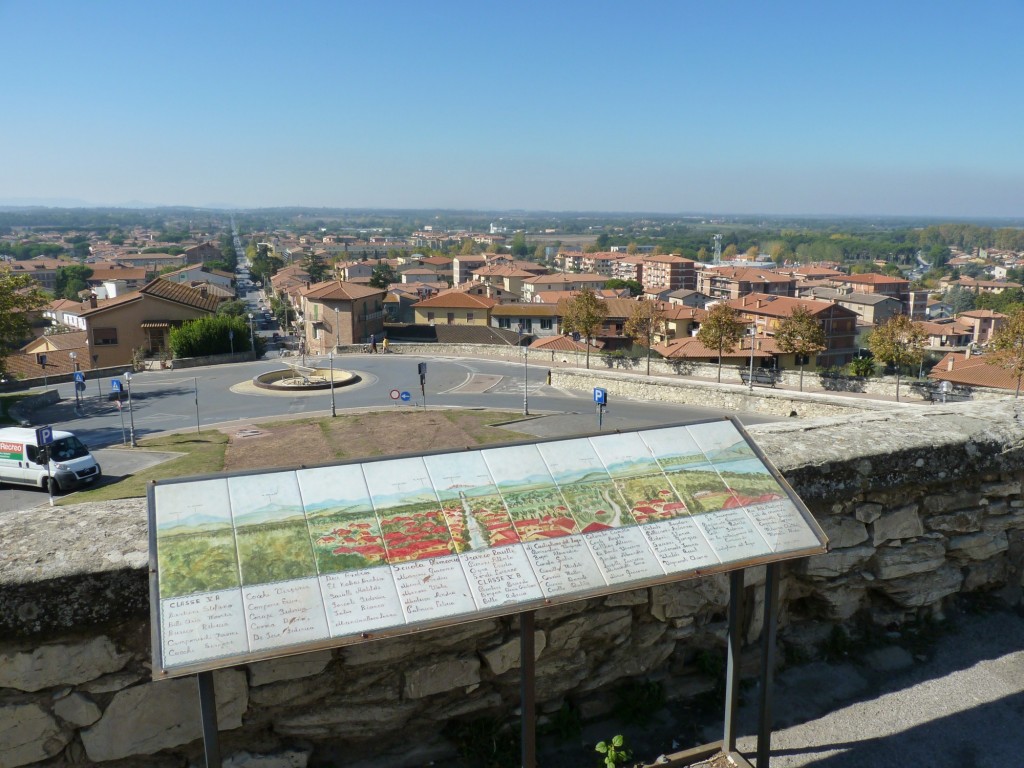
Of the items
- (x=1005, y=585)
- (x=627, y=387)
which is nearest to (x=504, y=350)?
(x=627, y=387)

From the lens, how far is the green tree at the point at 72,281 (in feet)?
344

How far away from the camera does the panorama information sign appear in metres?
3.34

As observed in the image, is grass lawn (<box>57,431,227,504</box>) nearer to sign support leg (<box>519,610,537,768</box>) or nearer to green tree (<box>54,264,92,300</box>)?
sign support leg (<box>519,610,537,768</box>)

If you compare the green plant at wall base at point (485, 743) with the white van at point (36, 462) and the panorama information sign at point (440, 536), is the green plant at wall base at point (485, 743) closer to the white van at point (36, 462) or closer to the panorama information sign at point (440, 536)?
the panorama information sign at point (440, 536)

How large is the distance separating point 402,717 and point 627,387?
28112mm

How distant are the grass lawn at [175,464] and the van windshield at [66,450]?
933 millimetres

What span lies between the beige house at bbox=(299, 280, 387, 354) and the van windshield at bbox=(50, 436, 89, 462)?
108 ft

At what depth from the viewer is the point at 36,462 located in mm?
18031

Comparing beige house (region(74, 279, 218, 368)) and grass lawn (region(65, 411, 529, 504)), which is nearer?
grass lawn (region(65, 411, 529, 504))

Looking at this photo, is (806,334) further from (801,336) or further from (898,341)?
(898,341)

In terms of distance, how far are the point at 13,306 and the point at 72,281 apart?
293 ft

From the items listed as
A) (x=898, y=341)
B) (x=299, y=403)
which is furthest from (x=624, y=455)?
(x=898, y=341)

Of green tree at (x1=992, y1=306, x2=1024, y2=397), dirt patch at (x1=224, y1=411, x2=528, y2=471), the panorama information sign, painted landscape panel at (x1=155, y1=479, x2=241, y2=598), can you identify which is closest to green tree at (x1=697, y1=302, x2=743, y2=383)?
green tree at (x1=992, y1=306, x2=1024, y2=397)

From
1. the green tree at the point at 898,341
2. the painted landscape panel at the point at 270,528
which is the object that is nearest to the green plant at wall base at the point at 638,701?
the painted landscape panel at the point at 270,528
